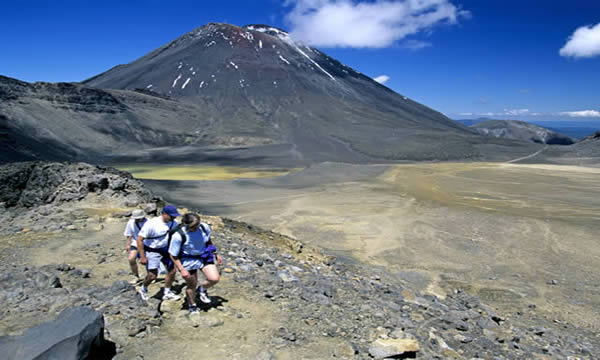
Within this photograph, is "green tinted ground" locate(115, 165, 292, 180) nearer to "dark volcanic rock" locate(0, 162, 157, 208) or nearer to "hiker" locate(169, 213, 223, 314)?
"dark volcanic rock" locate(0, 162, 157, 208)

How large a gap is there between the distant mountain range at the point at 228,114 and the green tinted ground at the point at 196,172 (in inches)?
262

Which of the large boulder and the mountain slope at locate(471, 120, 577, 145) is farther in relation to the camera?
the mountain slope at locate(471, 120, 577, 145)

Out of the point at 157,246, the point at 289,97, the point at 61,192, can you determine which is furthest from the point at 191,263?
the point at 289,97

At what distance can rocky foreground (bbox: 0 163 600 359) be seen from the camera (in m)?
4.73

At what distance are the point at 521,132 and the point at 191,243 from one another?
154 m

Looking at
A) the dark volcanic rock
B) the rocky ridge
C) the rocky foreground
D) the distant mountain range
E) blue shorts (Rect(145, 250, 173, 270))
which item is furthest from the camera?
the distant mountain range

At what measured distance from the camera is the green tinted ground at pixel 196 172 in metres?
38.3

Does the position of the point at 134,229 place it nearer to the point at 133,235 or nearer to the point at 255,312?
the point at 133,235

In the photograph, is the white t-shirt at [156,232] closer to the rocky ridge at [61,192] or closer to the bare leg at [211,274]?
the bare leg at [211,274]

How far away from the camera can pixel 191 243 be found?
194 inches

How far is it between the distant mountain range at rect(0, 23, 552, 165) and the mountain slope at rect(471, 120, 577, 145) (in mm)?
37089

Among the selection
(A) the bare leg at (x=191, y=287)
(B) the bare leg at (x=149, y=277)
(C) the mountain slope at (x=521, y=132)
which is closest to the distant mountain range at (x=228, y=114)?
(B) the bare leg at (x=149, y=277)

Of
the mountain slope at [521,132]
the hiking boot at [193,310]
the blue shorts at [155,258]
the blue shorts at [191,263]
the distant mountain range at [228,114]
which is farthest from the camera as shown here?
the mountain slope at [521,132]

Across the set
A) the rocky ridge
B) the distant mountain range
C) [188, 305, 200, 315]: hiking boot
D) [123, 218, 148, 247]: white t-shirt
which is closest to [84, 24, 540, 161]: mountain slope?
the distant mountain range
